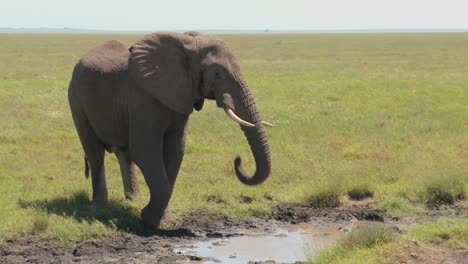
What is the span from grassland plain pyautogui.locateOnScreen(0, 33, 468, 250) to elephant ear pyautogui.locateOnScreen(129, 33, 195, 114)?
1.68 metres

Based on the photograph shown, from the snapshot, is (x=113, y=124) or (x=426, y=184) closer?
(x=113, y=124)

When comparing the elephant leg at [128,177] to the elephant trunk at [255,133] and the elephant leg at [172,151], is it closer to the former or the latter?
the elephant leg at [172,151]

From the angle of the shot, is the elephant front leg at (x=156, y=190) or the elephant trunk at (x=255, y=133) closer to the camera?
the elephant trunk at (x=255, y=133)

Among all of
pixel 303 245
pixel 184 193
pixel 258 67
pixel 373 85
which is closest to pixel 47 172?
pixel 184 193

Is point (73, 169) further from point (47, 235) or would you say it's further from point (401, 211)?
point (401, 211)

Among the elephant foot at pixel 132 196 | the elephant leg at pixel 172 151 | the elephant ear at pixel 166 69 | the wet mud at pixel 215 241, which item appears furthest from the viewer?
the elephant foot at pixel 132 196

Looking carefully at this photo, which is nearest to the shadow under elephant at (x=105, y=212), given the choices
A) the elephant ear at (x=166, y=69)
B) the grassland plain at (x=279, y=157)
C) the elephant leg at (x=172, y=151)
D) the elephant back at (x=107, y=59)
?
the grassland plain at (x=279, y=157)

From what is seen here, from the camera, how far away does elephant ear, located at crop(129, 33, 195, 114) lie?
9.27m

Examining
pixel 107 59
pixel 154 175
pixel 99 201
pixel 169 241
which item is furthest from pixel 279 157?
pixel 169 241

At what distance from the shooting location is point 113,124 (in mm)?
10047

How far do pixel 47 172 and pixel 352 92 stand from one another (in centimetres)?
1420

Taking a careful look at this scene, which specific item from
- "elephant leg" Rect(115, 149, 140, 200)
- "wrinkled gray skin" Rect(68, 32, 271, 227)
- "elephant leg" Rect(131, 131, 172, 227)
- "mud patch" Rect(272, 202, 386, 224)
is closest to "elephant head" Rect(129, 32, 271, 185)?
"wrinkled gray skin" Rect(68, 32, 271, 227)

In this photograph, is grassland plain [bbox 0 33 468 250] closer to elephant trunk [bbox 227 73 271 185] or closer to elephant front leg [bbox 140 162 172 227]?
elephant front leg [bbox 140 162 172 227]

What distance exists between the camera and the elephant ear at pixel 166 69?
9.27 metres
